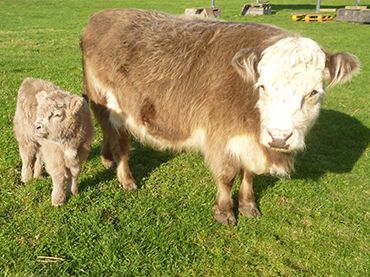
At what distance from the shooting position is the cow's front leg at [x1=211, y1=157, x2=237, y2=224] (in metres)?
4.39

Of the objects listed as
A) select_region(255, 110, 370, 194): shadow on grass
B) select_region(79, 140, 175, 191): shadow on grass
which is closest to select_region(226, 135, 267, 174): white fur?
select_region(255, 110, 370, 194): shadow on grass

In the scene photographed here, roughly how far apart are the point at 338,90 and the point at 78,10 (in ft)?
72.6

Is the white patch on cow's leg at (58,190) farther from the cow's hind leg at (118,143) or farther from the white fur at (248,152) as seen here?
the white fur at (248,152)

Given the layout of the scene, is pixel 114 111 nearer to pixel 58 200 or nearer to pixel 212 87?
pixel 58 200

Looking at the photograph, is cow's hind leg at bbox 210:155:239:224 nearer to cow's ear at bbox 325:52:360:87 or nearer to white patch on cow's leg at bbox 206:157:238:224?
white patch on cow's leg at bbox 206:157:238:224

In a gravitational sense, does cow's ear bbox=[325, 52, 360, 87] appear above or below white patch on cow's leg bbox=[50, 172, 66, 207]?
above

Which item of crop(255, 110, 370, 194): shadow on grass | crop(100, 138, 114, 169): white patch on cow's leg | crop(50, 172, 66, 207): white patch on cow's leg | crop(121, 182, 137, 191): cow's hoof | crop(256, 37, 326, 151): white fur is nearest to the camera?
crop(256, 37, 326, 151): white fur

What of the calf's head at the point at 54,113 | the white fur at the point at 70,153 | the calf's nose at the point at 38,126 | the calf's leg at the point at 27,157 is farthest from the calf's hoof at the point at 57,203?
the calf's nose at the point at 38,126

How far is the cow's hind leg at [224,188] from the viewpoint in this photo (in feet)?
14.2

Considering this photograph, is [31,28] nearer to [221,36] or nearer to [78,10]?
[78,10]

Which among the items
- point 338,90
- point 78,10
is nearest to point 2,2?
point 78,10

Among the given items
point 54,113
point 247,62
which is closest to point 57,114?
point 54,113

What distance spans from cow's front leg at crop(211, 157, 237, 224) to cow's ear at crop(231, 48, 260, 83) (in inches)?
44.9

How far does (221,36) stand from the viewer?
14.1 ft
